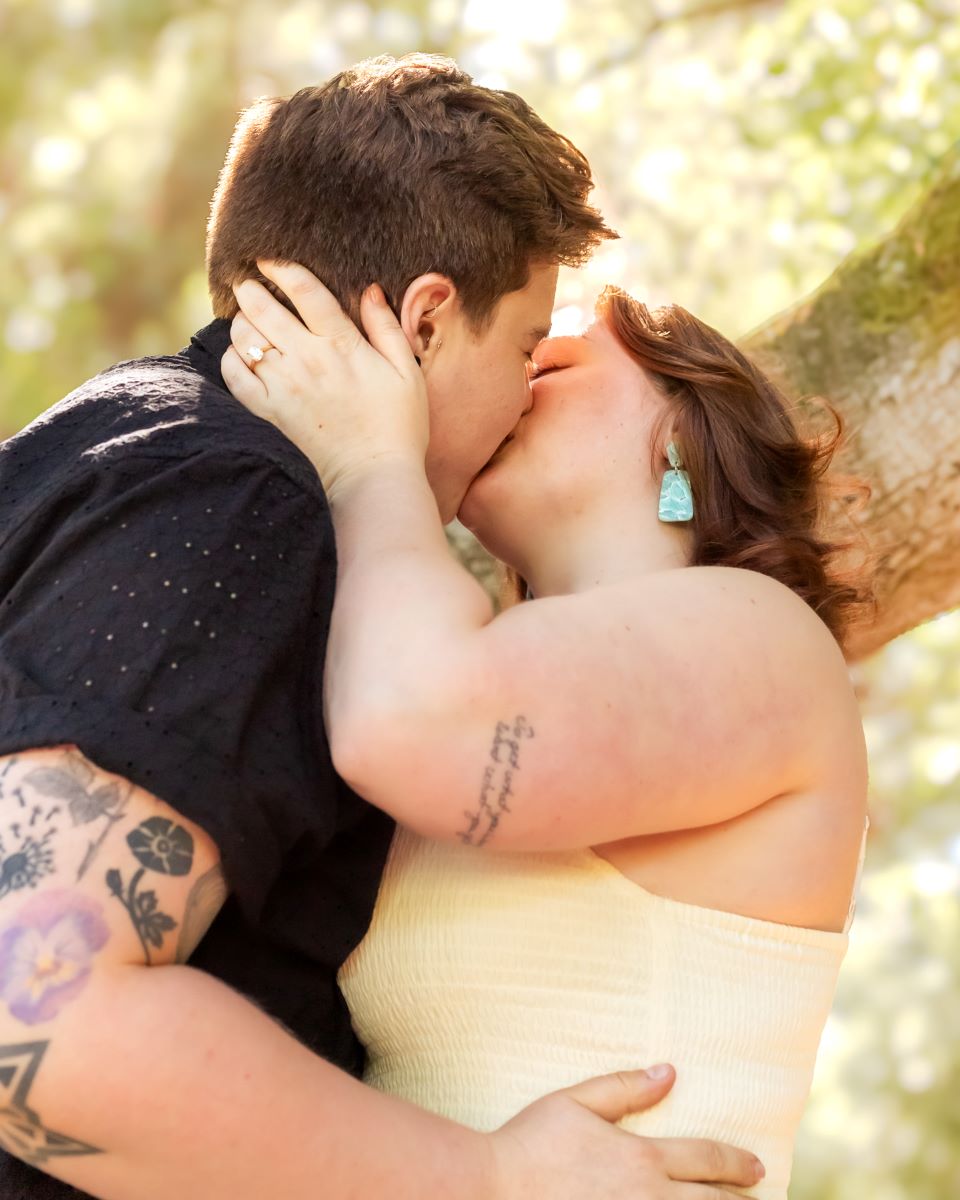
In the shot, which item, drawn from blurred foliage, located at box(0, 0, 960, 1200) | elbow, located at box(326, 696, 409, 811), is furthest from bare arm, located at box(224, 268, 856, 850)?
blurred foliage, located at box(0, 0, 960, 1200)

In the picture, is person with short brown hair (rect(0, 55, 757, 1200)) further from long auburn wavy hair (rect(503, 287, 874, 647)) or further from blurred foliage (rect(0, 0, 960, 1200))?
blurred foliage (rect(0, 0, 960, 1200))

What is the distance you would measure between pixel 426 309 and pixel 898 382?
1489mm

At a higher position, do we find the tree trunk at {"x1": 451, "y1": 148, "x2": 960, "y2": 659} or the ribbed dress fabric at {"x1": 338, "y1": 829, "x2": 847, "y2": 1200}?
the tree trunk at {"x1": 451, "y1": 148, "x2": 960, "y2": 659}

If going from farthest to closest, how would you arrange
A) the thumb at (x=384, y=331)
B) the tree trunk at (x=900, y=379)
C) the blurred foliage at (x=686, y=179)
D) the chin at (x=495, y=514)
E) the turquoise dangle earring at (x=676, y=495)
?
the blurred foliage at (x=686, y=179), the tree trunk at (x=900, y=379), the chin at (x=495, y=514), the turquoise dangle earring at (x=676, y=495), the thumb at (x=384, y=331)

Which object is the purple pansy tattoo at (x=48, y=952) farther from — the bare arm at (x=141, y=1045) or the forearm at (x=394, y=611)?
the forearm at (x=394, y=611)

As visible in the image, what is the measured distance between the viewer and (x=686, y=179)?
273 inches

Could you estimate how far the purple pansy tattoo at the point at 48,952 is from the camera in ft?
5.10

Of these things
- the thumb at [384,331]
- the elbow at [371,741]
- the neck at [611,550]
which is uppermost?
the thumb at [384,331]

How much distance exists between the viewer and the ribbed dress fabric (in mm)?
2072

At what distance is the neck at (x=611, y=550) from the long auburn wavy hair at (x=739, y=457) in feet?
0.14

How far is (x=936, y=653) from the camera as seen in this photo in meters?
9.05

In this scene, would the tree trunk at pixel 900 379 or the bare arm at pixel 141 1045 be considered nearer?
the bare arm at pixel 141 1045

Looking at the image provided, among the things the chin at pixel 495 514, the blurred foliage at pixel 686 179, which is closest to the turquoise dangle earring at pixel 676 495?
the chin at pixel 495 514

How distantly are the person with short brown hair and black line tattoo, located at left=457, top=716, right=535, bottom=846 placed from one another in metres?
0.19
